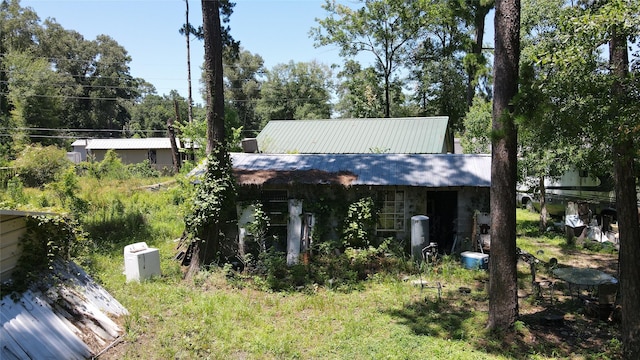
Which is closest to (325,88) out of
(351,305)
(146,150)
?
(146,150)

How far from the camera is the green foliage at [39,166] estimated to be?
19781 millimetres

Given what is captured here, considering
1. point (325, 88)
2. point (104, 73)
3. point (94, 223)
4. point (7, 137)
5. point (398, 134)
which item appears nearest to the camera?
point (94, 223)

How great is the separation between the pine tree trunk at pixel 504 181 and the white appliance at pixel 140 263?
24.6 feet

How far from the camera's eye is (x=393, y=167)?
1291cm

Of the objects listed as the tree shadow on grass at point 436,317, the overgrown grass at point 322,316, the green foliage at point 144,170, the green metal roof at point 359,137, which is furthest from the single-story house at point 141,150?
the tree shadow on grass at point 436,317

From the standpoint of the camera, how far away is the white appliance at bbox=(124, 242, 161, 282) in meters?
9.63

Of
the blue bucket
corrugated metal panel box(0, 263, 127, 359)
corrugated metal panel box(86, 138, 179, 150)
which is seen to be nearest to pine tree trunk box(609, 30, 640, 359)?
the blue bucket

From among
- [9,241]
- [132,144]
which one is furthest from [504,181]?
[132,144]

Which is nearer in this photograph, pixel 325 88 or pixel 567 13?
pixel 567 13

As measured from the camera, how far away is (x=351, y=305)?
342 inches

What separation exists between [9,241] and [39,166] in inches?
663

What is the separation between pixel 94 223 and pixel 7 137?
26526mm

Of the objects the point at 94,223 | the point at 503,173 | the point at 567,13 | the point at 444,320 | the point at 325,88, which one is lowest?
the point at 444,320

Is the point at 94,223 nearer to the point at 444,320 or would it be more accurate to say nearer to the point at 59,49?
the point at 444,320
